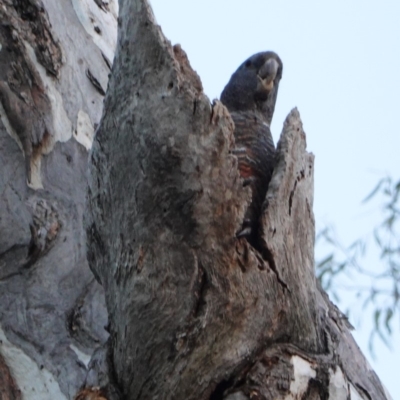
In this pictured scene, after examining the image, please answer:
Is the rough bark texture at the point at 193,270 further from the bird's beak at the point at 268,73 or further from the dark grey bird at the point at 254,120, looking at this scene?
the bird's beak at the point at 268,73

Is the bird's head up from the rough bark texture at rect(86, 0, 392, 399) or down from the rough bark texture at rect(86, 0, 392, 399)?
up

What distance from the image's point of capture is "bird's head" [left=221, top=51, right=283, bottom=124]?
266 cm

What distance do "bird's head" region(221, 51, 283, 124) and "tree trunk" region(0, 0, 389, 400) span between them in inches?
35.4

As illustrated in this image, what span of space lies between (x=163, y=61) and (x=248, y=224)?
1.12 feet

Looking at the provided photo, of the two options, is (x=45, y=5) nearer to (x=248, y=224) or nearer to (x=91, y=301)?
(x=91, y=301)

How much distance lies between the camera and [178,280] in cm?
151

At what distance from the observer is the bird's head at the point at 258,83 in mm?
2656

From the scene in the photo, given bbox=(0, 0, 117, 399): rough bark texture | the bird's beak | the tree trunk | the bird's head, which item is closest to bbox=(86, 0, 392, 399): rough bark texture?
the tree trunk

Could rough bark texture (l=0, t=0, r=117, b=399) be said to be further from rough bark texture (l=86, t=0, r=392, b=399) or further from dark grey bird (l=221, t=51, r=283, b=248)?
dark grey bird (l=221, t=51, r=283, b=248)

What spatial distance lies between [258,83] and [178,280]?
4.44 ft

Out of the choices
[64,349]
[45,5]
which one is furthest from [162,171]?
[45,5]

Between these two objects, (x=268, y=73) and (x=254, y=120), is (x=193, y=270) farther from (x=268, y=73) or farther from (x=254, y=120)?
(x=268, y=73)

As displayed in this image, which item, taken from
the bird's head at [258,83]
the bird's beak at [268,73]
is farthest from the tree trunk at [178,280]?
the bird's beak at [268,73]

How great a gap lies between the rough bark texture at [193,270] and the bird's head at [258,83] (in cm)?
105
